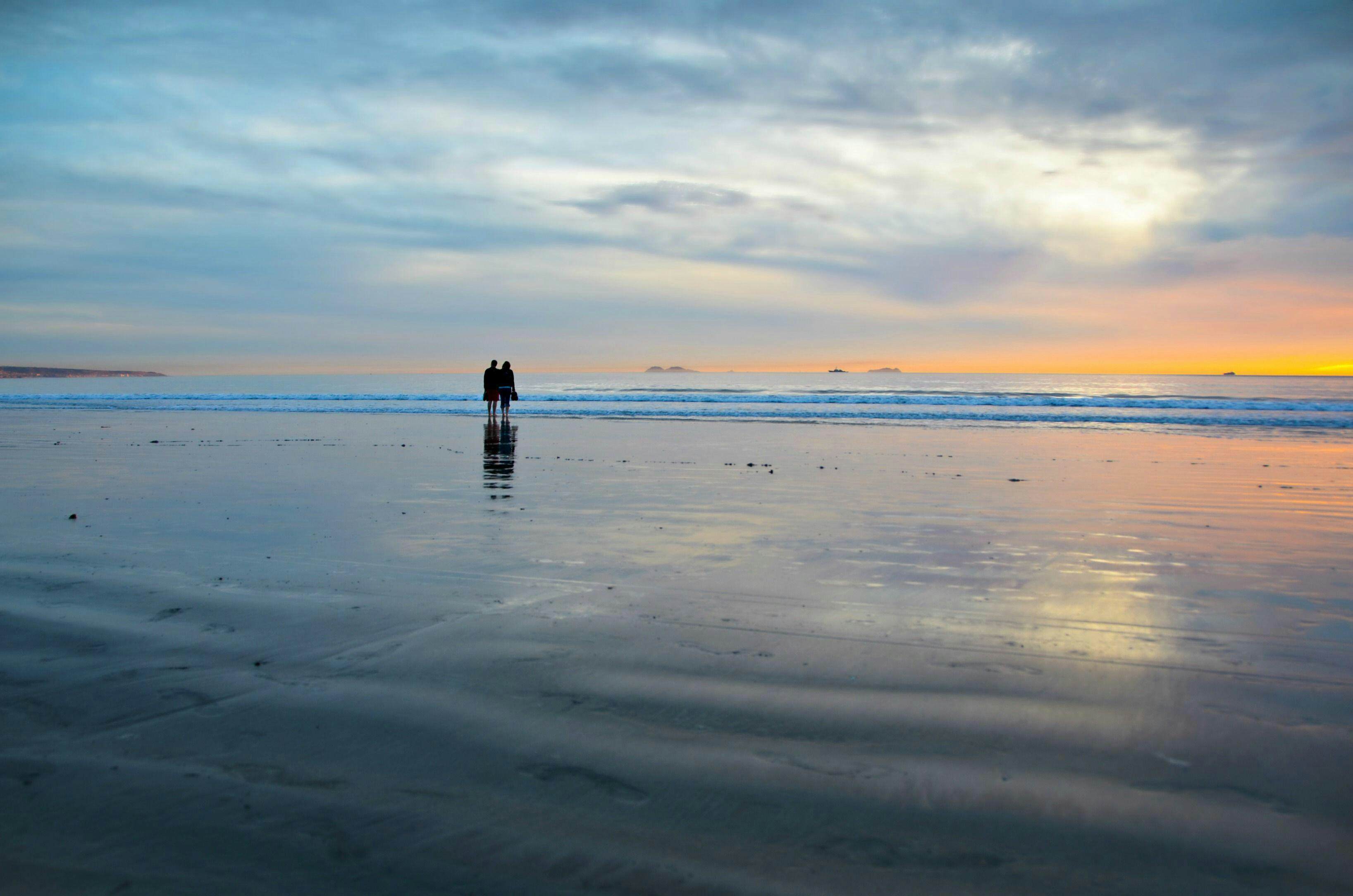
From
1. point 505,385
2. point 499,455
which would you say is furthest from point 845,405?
point 499,455

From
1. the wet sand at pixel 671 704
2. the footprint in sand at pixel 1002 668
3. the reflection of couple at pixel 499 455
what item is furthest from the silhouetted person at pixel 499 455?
the footprint in sand at pixel 1002 668

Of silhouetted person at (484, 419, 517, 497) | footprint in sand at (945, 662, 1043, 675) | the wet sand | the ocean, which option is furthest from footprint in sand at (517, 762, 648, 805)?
the ocean

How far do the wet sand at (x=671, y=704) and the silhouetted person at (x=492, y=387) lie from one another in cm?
1888

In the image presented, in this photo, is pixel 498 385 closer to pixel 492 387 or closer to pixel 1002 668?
pixel 492 387

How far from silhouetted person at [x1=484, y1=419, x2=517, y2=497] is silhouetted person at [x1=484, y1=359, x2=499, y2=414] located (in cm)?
334

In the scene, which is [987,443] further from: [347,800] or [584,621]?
[347,800]

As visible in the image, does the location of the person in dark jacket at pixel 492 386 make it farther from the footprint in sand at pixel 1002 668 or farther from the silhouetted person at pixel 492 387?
the footprint in sand at pixel 1002 668

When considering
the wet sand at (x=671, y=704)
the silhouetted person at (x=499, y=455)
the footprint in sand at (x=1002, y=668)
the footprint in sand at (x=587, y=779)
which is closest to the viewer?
the wet sand at (x=671, y=704)

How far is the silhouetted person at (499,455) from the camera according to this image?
11250 mm

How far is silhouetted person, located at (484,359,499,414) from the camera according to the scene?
27094 millimetres

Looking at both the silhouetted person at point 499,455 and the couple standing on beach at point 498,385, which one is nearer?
the silhouetted person at point 499,455

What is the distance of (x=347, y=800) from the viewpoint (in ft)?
8.82

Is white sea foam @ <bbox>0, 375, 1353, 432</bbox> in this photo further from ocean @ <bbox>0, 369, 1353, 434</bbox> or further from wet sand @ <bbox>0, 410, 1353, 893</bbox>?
wet sand @ <bbox>0, 410, 1353, 893</bbox>

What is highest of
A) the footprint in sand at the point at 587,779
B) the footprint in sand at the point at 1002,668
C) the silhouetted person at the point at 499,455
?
the silhouetted person at the point at 499,455
